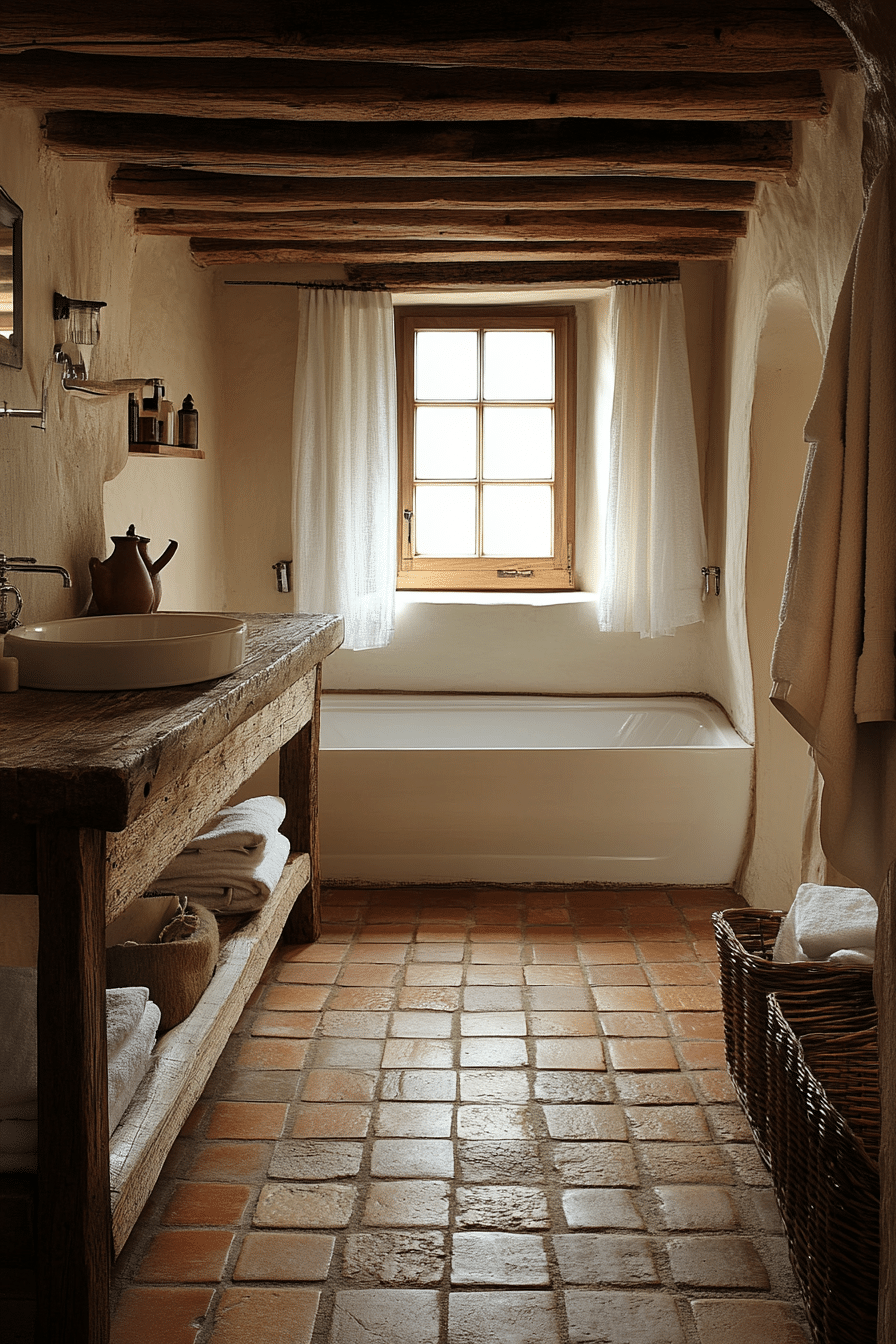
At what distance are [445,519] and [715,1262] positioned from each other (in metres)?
3.44

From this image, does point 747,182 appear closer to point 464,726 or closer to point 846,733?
point 464,726

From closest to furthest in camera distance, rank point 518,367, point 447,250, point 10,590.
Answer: point 10,590 → point 447,250 → point 518,367

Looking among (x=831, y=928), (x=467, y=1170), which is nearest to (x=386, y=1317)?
(x=467, y=1170)

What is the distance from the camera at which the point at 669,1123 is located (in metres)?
2.22

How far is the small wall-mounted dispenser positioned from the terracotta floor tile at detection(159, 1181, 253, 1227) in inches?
115

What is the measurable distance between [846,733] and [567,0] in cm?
159

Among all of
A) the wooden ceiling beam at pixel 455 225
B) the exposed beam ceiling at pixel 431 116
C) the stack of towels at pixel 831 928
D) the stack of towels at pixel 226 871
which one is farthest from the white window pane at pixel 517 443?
the stack of towels at pixel 831 928

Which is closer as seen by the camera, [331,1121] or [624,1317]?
[624,1317]

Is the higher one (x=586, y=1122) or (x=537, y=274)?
(x=537, y=274)

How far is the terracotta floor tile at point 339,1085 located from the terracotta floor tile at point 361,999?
33 centimetres

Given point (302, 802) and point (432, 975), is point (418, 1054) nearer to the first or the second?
point (432, 975)

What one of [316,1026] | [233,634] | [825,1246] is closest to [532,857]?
[316,1026]

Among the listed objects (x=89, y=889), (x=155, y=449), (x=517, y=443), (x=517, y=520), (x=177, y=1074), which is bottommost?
(x=177, y=1074)

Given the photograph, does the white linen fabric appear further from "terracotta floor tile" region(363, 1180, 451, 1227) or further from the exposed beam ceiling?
the exposed beam ceiling
